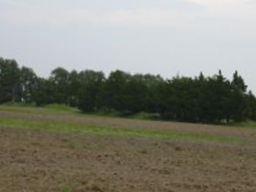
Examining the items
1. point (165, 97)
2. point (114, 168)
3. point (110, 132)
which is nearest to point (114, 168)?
point (114, 168)

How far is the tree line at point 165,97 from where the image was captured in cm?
8281

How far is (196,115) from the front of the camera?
84062 millimetres

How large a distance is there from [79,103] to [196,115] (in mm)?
25869

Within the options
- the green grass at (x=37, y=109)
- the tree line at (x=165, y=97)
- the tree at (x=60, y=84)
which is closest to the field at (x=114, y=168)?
the green grass at (x=37, y=109)

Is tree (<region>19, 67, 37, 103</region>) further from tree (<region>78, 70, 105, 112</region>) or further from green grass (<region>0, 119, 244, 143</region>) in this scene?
green grass (<region>0, 119, 244, 143</region>)

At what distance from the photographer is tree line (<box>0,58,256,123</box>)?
272 ft

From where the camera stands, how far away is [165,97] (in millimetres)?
89562

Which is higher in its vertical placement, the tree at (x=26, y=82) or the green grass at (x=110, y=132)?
the tree at (x=26, y=82)

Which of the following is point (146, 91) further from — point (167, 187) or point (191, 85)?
point (167, 187)

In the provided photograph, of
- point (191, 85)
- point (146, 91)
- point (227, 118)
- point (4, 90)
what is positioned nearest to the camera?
point (227, 118)

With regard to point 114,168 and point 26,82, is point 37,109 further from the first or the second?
point 114,168

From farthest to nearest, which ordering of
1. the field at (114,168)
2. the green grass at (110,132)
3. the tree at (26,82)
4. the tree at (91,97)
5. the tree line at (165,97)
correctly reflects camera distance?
the tree at (26,82), the tree at (91,97), the tree line at (165,97), the green grass at (110,132), the field at (114,168)

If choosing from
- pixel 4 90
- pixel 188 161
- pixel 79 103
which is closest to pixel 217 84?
pixel 79 103

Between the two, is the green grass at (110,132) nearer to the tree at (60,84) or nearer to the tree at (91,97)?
the tree at (91,97)
